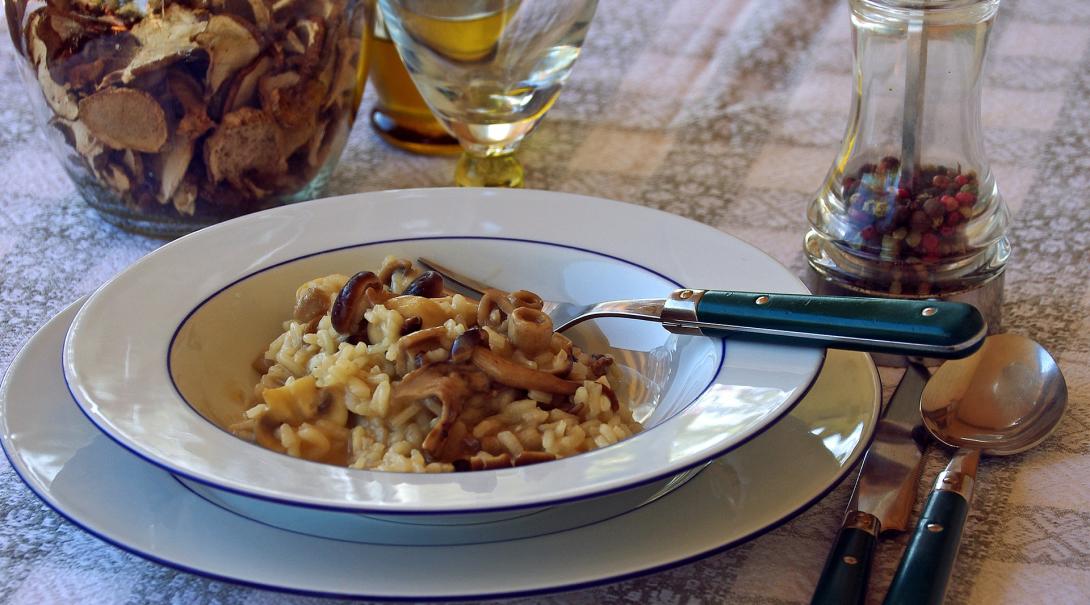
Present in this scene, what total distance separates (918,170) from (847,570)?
49 centimetres

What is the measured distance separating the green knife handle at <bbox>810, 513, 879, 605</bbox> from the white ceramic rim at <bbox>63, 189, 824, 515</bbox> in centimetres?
9

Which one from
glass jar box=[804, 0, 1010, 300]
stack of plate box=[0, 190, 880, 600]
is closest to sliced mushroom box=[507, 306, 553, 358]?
stack of plate box=[0, 190, 880, 600]

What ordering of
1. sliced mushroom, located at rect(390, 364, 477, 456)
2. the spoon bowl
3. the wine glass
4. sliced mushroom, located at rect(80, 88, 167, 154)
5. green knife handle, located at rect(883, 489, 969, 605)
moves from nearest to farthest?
1. green knife handle, located at rect(883, 489, 969, 605)
2. sliced mushroom, located at rect(390, 364, 477, 456)
3. the spoon bowl
4. sliced mushroom, located at rect(80, 88, 167, 154)
5. the wine glass

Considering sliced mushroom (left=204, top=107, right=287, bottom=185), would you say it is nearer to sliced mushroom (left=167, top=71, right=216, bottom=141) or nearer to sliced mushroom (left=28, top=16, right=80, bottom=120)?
sliced mushroom (left=167, top=71, right=216, bottom=141)

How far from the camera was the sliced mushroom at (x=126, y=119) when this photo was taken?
1202mm

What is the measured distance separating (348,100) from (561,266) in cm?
41

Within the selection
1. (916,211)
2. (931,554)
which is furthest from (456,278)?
(931,554)

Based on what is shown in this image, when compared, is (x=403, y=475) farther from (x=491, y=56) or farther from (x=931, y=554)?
(x=491, y=56)

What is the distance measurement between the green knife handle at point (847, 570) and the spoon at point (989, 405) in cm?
7

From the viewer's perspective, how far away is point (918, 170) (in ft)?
3.71

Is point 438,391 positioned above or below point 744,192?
above

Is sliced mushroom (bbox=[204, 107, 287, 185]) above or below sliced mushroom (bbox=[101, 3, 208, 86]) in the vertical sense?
below

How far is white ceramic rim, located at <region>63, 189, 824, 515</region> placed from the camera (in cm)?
75

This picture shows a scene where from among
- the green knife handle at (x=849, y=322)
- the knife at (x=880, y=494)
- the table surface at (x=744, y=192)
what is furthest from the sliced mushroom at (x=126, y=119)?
the knife at (x=880, y=494)
